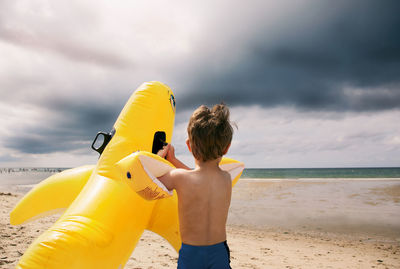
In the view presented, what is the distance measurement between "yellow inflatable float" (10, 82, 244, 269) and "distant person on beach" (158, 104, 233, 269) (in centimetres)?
25

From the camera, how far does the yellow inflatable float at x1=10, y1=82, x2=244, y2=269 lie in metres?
1.82

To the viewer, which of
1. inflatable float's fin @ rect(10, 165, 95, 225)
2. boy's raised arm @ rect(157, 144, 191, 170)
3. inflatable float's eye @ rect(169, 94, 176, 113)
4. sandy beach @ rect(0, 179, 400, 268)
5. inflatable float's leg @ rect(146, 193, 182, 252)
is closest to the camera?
boy's raised arm @ rect(157, 144, 191, 170)

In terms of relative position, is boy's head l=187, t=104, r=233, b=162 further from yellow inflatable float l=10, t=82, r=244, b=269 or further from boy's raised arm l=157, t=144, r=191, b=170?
boy's raised arm l=157, t=144, r=191, b=170

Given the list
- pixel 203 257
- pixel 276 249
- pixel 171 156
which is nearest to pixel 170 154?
pixel 171 156

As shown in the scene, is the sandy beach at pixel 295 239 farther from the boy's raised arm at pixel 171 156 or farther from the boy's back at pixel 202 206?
the boy's back at pixel 202 206

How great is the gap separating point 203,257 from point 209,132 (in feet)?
2.55

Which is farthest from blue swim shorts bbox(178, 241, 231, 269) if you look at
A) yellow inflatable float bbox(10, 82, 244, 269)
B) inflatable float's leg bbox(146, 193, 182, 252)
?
inflatable float's leg bbox(146, 193, 182, 252)

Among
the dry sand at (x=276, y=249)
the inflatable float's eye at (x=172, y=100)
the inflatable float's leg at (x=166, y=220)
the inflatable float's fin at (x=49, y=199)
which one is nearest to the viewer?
the inflatable float's leg at (x=166, y=220)

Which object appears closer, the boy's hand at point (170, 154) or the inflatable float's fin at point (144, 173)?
the inflatable float's fin at point (144, 173)

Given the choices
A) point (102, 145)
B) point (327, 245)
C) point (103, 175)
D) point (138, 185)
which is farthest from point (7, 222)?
point (327, 245)

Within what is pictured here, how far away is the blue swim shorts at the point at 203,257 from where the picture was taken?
165cm

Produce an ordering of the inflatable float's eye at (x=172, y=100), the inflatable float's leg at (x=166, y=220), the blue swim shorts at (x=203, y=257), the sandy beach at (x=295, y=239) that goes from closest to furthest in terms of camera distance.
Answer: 1. the blue swim shorts at (x=203, y=257)
2. the inflatable float's leg at (x=166, y=220)
3. the inflatable float's eye at (x=172, y=100)
4. the sandy beach at (x=295, y=239)

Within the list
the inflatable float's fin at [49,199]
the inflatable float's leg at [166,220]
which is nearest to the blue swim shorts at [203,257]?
the inflatable float's leg at [166,220]

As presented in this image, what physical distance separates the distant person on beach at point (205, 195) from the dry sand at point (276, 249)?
243cm
